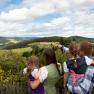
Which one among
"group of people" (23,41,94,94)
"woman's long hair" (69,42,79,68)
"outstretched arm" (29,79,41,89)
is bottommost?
"outstretched arm" (29,79,41,89)

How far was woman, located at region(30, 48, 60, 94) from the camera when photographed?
7.45 meters

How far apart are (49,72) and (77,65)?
2.10ft

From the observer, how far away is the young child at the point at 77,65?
7242 millimetres

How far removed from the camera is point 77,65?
7.29 m

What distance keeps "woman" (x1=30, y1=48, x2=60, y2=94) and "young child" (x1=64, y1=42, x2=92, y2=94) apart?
0.34m

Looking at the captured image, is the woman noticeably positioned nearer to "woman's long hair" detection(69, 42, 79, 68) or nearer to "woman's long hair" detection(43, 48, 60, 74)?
"woman's long hair" detection(43, 48, 60, 74)

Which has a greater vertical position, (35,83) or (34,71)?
(34,71)

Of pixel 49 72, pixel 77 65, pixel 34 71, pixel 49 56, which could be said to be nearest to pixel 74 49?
pixel 77 65

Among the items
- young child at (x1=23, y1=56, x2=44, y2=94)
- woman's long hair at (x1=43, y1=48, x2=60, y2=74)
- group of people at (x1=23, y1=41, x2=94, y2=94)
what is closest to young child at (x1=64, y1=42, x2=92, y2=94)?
group of people at (x1=23, y1=41, x2=94, y2=94)

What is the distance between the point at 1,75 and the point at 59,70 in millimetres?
4540

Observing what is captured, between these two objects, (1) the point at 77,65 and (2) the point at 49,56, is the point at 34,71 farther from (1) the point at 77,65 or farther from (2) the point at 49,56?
(1) the point at 77,65

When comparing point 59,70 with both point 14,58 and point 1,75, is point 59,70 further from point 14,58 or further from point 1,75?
point 14,58

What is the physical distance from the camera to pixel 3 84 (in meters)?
11.4

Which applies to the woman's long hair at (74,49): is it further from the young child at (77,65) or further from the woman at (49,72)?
the woman at (49,72)
